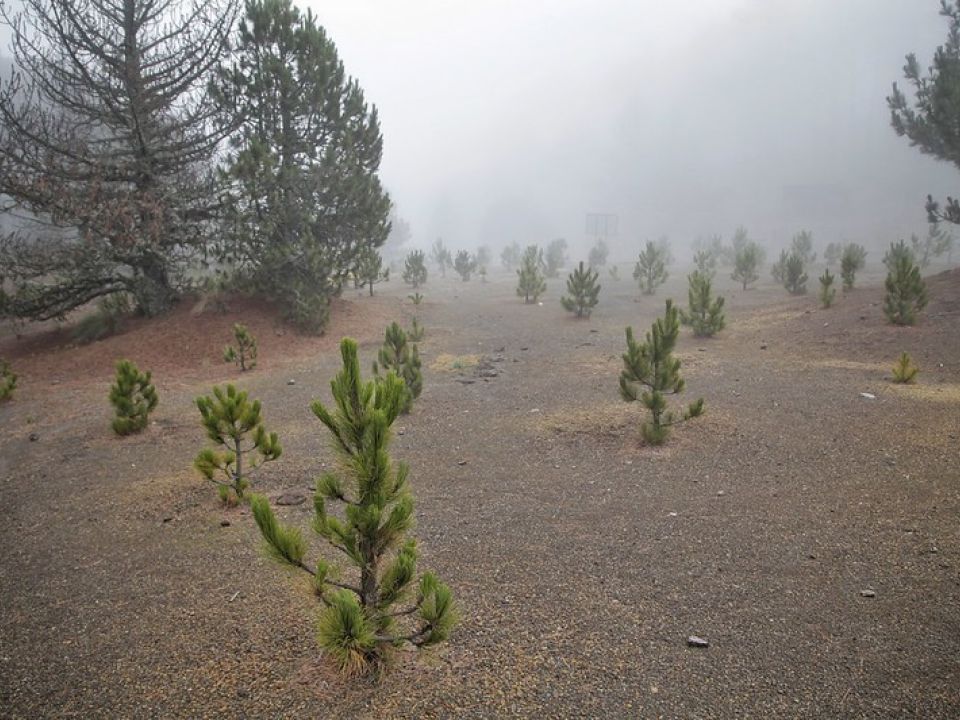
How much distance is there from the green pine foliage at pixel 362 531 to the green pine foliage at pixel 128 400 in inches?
224

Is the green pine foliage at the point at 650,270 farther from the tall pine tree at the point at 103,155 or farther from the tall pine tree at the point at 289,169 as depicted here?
the tall pine tree at the point at 103,155

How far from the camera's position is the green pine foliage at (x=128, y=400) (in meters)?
6.83

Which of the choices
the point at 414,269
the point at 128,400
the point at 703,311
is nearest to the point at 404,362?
the point at 128,400

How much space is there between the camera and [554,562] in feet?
13.0

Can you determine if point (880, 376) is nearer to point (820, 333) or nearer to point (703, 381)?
point (703, 381)

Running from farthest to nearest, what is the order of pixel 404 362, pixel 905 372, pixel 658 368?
pixel 404 362 → pixel 905 372 → pixel 658 368

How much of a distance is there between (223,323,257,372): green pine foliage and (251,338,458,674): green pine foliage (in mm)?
9260

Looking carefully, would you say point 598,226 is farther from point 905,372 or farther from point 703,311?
point 905,372

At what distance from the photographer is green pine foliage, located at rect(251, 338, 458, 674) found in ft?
7.91

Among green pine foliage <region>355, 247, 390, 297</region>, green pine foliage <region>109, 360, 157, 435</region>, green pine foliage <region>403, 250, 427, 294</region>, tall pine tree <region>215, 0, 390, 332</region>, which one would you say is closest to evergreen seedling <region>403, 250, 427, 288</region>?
green pine foliage <region>403, 250, 427, 294</region>

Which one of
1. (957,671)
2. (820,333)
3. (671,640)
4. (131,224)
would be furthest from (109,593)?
(820,333)

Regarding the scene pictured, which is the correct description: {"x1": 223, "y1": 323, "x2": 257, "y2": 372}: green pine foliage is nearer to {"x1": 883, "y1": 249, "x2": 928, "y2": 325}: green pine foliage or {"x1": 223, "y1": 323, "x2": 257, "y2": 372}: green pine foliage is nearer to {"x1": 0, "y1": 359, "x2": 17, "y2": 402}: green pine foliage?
{"x1": 0, "y1": 359, "x2": 17, "y2": 402}: green pine foliage

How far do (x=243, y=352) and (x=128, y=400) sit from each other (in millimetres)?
4496

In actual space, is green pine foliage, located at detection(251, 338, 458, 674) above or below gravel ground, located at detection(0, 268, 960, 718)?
above
